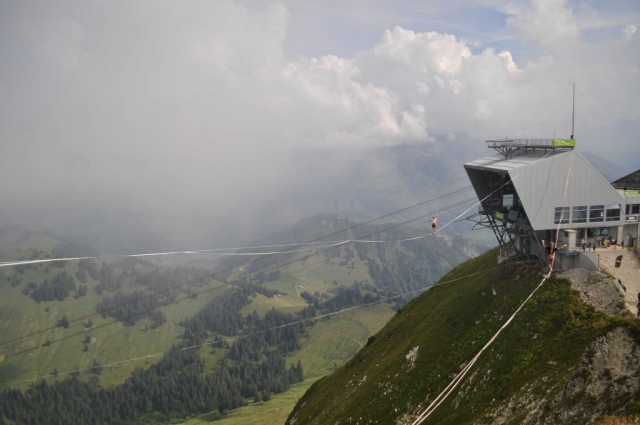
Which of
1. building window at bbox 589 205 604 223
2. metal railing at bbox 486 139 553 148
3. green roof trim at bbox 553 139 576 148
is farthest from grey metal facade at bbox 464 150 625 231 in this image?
metal railing at bbox 486 139 553 148

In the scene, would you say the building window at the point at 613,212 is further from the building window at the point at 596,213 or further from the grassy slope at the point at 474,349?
the grassy slope at the point at 474,349

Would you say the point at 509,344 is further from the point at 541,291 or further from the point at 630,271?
the point at 630,271

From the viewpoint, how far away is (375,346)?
274ft

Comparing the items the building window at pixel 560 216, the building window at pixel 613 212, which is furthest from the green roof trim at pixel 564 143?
the building window at pixel 560 216

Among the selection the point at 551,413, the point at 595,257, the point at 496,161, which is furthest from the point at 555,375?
the point at 496,161

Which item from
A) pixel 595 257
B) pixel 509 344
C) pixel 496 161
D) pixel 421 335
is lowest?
pixel 421 335

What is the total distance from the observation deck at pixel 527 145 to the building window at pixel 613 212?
8.19m

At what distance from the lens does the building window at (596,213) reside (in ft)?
169

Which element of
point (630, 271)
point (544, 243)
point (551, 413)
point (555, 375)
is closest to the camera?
point (551, 413)

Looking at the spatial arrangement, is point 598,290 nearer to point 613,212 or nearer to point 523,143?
point 613,212

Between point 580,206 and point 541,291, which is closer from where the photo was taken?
point 541,291

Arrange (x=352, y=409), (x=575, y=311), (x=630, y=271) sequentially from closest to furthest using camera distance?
1. (x=575, y=311)
2. (x=630, y=271)
3. (x=352, y=409)

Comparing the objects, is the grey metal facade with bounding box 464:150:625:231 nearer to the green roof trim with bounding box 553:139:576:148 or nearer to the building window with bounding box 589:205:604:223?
the building window with bounding box 589:205:604:223

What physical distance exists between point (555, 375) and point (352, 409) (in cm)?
3066
